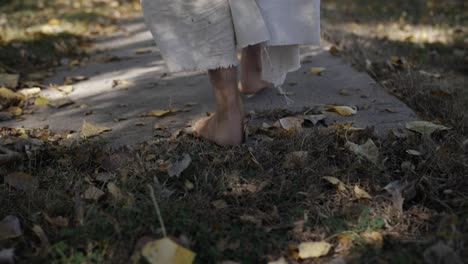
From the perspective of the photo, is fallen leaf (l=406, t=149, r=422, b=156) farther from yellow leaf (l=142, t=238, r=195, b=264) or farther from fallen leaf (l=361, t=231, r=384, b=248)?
yellow leaf (l=142, t=238, r=195, b=264)

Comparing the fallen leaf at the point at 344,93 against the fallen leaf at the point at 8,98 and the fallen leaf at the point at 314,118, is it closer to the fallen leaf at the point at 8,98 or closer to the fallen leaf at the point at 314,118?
the fallen leaf at the point at 314,118

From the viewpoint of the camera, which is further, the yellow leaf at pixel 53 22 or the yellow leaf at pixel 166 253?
the yellow leaf at pixel 53 22

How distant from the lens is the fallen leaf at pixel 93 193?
1.69 meters

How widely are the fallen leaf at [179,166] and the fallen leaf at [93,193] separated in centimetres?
24

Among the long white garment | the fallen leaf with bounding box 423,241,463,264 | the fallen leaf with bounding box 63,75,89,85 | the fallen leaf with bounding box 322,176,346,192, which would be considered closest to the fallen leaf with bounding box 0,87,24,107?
the fallen leaf with bounding box 63,75,89,85

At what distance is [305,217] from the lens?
1613mm

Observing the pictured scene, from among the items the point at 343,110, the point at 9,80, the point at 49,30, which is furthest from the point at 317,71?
the point at 49,30

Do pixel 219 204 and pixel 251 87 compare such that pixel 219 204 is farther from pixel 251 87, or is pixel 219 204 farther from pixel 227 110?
pixel 251 87

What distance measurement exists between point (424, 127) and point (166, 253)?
1221 mm

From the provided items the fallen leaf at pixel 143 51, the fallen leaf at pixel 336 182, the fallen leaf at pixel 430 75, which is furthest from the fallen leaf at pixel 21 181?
the fallen leaf at pixel 143 51

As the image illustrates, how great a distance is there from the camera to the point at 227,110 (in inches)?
82.8

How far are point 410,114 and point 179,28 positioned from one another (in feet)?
3.72

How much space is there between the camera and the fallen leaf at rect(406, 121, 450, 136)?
2059mm

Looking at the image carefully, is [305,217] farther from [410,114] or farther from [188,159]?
[410,114]
